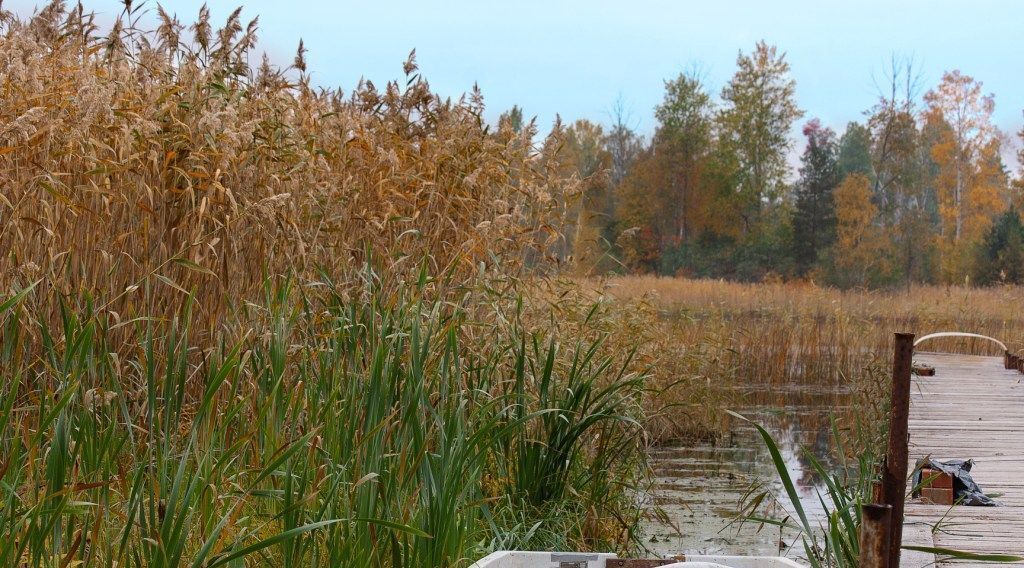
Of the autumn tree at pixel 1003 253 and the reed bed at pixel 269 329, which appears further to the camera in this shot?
the autumn tree at pixel 1003 253

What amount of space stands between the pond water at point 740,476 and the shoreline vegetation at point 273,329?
19.3 inches

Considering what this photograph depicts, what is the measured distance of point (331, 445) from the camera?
311 cm

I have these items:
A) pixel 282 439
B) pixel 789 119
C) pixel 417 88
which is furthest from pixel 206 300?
pixel 789 119

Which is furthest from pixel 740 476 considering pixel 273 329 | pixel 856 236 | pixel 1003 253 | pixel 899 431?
pixel 856 236

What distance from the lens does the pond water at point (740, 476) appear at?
5.43 m

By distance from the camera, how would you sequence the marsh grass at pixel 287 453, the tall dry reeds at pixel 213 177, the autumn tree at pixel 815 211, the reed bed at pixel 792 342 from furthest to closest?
1. the autumn tree at pixel 815 211
2. the reed bed at pixel 792 342
3. the tall dry reeds at pixel 213 177
4. the marsh grass at pixel 287 453

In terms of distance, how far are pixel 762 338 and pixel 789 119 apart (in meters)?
26.6

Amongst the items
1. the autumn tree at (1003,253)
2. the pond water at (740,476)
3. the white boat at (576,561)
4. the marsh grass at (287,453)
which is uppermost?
the autumn tree at (1003,253)

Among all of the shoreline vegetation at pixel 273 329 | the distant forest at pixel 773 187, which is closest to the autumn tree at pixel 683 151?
the distant forest at pixel 773 187

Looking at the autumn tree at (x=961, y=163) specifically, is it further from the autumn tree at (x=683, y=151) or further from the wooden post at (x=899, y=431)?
the wooden post at (x=899, y=431)

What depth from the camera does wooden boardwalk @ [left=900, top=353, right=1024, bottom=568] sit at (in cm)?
429

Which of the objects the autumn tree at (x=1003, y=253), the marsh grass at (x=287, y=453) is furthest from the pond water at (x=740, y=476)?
the autumn tree at (x=1003, y=253)

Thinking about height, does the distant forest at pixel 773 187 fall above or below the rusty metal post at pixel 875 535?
above

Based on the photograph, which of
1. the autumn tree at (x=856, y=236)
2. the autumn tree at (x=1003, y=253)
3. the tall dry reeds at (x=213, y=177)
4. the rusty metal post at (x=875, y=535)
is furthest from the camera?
the autumn tree at (x=856, y=236)
